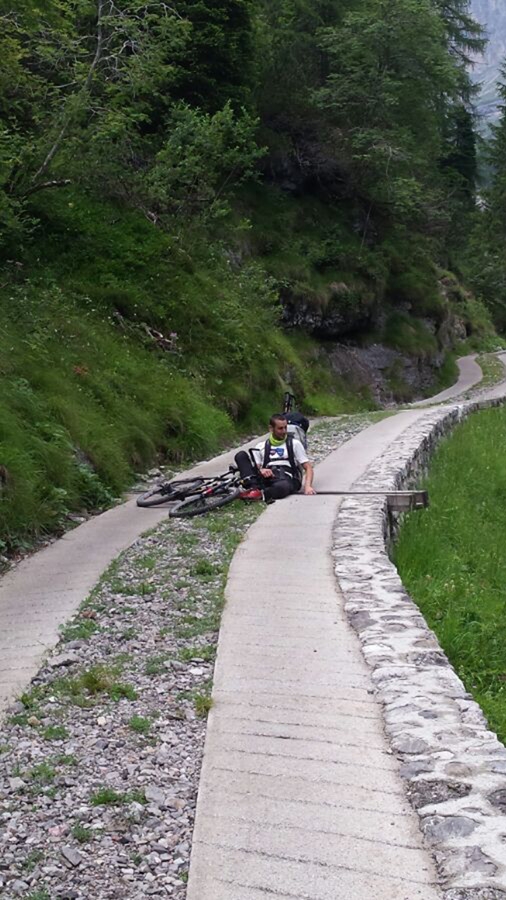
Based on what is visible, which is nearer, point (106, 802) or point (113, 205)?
point (106, 802)

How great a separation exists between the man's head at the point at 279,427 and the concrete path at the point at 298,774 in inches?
200

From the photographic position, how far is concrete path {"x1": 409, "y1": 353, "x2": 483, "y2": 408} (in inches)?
1444

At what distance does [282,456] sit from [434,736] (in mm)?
7916

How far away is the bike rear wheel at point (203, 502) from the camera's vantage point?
1110cm

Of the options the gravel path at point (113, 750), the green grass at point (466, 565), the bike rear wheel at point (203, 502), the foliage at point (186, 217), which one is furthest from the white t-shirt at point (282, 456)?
the gravel path at point (113, 750)

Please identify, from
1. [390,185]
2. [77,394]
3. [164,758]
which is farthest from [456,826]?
[390,185]

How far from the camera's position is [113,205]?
21766mm

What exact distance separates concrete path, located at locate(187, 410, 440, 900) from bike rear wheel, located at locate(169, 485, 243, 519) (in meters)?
4.05

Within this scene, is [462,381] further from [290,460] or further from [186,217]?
[290,460]

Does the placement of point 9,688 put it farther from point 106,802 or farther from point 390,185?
point 390,185

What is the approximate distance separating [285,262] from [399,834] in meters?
30.5

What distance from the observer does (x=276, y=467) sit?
39.6ft

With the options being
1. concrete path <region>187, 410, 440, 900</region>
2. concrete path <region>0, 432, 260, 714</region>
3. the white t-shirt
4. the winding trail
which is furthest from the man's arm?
concrete path <region>187, 410, 440, 900</region>

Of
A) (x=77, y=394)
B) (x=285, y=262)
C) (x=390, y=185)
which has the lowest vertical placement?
(x=77, y=394)
